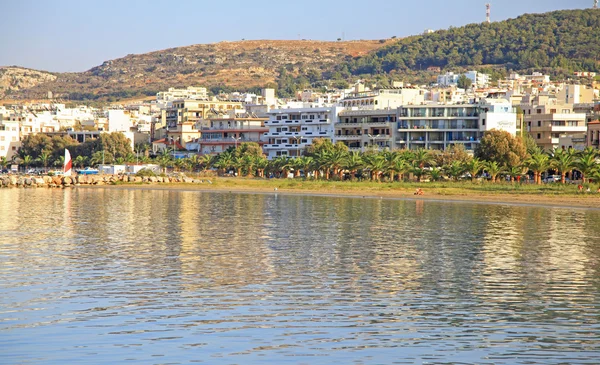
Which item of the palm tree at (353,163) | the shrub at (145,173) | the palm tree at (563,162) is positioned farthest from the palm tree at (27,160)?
the palm tree at (563,162)

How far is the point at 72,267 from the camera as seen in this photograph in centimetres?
2755

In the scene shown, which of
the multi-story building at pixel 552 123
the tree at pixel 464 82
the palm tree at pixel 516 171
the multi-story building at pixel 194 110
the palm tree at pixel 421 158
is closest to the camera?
the palm tree at pixel 516 171

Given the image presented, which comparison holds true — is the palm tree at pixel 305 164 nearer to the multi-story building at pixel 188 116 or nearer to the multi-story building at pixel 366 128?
Answer: the multi-story building at pixel 366 128

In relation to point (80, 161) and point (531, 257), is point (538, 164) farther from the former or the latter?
point (80, 161)

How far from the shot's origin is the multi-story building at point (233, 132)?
13262 cm

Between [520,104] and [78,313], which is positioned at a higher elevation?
[520,104]

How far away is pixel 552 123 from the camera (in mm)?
110062

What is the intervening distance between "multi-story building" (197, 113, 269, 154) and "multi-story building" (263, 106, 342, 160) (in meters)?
4.49

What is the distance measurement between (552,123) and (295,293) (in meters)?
93.3

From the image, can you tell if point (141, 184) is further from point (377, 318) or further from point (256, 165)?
point (377, 318)

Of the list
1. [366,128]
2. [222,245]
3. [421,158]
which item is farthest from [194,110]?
[222,245]

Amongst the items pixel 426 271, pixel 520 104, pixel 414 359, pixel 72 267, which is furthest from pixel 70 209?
pixel 520 104

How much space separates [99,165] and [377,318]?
108983 mm

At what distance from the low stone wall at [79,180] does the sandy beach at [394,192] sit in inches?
105
